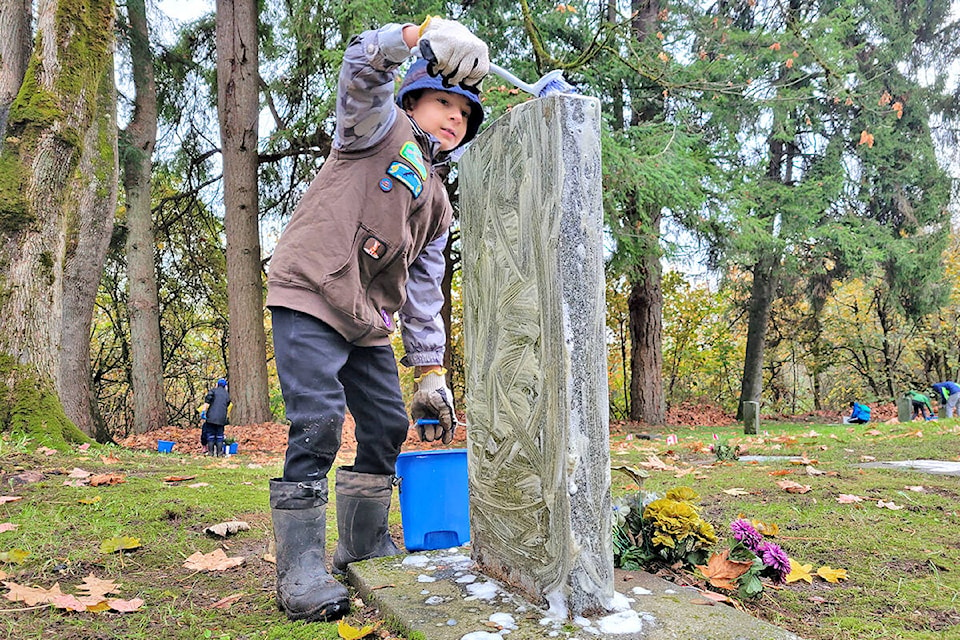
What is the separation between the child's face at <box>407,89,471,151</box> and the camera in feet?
7.93

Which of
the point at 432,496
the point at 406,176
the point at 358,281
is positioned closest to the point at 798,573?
the point at 432,496

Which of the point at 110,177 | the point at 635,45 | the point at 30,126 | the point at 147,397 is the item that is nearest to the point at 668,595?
the point at 30,126

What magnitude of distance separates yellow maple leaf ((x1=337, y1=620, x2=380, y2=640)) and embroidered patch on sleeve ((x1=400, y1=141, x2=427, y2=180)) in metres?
1.37

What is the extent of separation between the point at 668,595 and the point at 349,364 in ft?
4.05

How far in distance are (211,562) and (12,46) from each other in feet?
20.5

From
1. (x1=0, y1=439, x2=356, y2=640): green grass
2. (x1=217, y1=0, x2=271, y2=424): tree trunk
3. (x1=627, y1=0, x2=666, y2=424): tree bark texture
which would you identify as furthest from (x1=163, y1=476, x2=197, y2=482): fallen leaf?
(x1=627, y1=0, x2=666, y2=424): tree bark texture

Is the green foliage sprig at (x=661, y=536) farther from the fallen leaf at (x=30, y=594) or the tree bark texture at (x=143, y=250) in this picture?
the tree bark texture at (x=143, y=250)

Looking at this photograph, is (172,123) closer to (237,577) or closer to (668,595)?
(237,577)

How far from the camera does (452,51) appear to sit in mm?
1850

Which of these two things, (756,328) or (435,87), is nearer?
(435,87)

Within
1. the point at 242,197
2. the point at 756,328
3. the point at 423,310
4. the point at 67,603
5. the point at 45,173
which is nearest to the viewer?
the point at 67,603

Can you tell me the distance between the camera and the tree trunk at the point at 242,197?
10.0 meters

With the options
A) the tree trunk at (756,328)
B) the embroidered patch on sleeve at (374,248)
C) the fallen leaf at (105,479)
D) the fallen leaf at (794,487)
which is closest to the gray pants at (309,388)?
the embroidered patch on sleeve at (374,248)

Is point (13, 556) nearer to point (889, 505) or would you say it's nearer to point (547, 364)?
point (547, 364)
